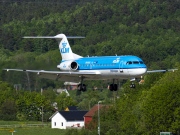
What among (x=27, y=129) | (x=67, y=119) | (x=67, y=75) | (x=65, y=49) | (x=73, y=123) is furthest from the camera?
(x=73, y=123)

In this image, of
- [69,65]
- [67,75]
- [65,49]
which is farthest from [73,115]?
[67,75]

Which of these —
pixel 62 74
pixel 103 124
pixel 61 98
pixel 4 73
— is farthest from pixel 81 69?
pixel 61 98

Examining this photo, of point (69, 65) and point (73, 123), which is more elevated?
point (73, 123)

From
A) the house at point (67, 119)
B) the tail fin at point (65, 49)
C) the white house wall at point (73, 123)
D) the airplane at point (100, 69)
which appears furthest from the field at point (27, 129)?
the airplane at point (100, 69)

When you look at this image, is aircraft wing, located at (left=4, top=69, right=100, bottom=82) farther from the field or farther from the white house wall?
the white house wall

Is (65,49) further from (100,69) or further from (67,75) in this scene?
(100,69)

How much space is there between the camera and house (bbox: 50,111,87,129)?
152375 mm

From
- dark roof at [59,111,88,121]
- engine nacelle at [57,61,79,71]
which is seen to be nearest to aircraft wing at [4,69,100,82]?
engine nacelle at [57,61,79,71]

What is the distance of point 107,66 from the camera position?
2601 inches

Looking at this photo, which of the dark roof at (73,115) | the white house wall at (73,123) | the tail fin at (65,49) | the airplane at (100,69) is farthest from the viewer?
the dark roof at (73,115)

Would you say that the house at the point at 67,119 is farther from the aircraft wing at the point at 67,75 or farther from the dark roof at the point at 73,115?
the aircraft wing at the point at 67,75

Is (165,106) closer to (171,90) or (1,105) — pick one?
(171,90)

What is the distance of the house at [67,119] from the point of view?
152 meters

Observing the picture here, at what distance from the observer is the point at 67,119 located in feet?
504
